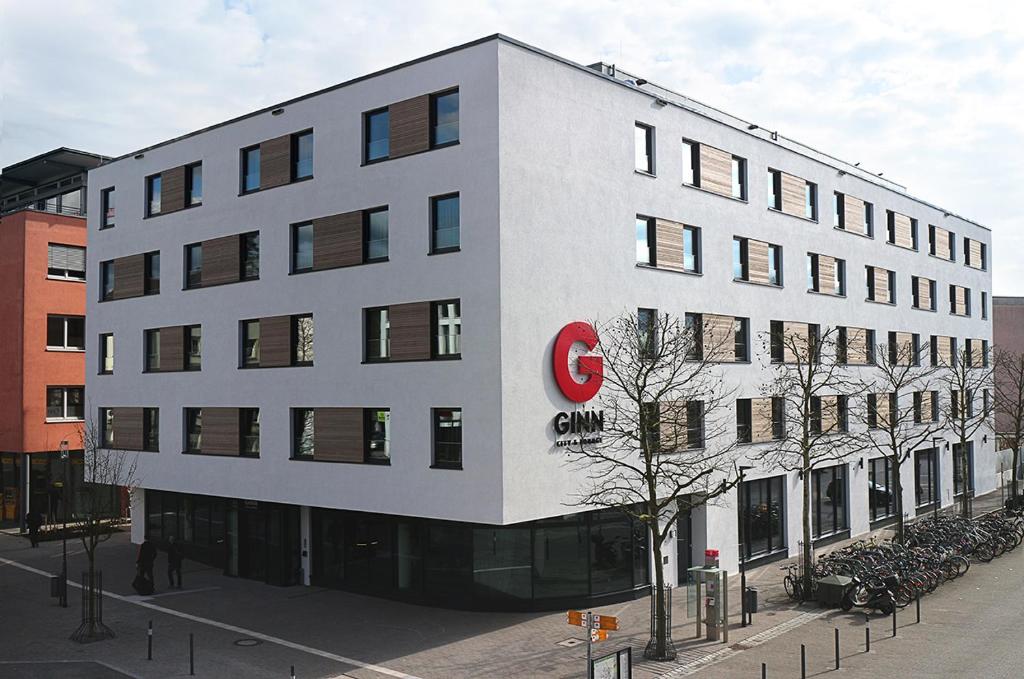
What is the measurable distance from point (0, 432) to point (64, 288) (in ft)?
24.6

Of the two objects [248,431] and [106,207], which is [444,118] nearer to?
[248,431]

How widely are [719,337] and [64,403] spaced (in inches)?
1252

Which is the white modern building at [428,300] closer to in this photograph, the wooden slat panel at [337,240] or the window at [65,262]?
the wooden slat panel at [337,240]

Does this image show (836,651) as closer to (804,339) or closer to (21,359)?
(804,339)

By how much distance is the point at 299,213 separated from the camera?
27766mm

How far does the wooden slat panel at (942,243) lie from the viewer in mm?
48094

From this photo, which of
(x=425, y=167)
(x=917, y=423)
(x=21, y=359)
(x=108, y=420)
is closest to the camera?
(x=425, y=167)

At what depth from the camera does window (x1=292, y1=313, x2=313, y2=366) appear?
90.2 feet

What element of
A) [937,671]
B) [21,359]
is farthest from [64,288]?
[937,671]

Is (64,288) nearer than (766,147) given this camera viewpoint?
No

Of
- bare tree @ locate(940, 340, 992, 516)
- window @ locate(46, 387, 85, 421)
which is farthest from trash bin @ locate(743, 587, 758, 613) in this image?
window @ locate(46, 387, 85, 421)

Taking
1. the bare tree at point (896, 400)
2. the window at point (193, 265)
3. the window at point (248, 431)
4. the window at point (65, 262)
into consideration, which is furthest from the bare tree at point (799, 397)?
the window at point (65, 262)

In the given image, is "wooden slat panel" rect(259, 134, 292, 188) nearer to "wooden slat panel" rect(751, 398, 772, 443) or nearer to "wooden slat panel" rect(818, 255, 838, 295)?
"wooden slat panel" rect(751, 398, 772, 443)

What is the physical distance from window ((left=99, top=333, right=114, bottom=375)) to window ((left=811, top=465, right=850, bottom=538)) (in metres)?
28.2
